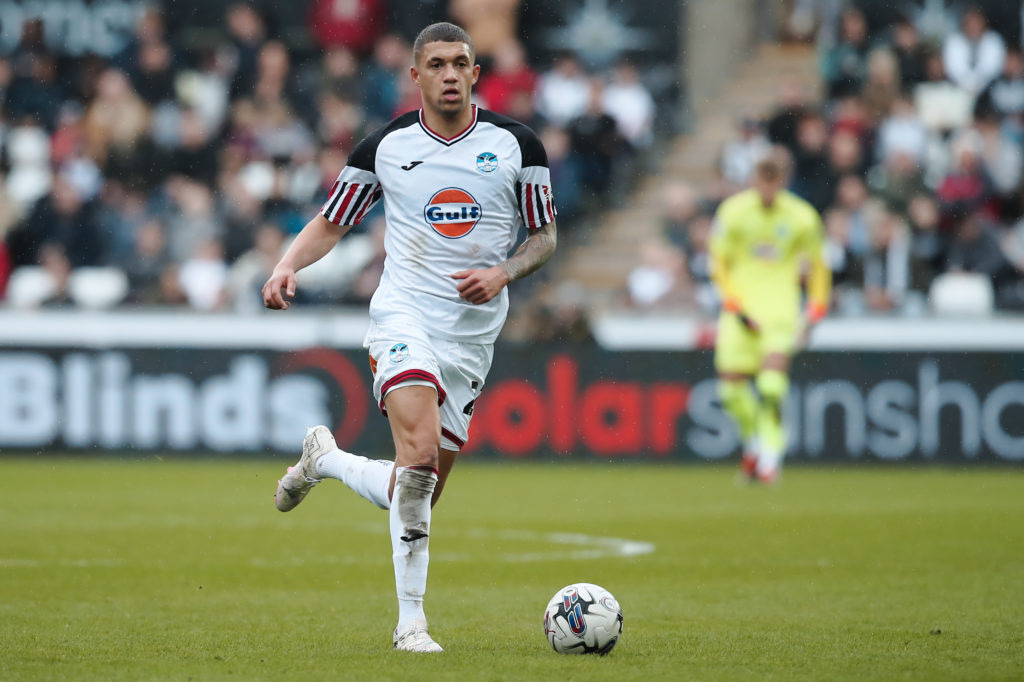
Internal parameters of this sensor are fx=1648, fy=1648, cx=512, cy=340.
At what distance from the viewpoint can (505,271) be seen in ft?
21.6

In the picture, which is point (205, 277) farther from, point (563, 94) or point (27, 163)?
point (563, 94)

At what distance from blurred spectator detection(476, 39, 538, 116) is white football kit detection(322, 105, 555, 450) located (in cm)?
1270

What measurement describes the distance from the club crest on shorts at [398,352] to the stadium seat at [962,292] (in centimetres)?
1136

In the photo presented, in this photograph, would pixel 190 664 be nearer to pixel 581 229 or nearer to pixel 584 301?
pixel 584 301

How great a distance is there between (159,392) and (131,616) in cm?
947

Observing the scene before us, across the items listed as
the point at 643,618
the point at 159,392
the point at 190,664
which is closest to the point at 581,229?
the point at 159,392

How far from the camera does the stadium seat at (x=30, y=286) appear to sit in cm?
1830

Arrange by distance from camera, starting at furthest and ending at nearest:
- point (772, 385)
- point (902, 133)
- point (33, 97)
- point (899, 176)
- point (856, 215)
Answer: point (33, 97) → point (902, 133) → point (899, 176) → point (856, 215) → point (772, 385)

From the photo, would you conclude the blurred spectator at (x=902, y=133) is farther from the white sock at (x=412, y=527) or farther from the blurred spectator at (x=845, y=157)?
the white sock at (x=412, y=527)

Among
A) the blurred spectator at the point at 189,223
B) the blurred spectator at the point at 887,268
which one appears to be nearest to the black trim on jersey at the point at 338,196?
the blurred spectator at the point at 887,268

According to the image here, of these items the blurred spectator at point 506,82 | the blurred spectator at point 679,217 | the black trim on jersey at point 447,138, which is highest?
the blurred spectator at point 506,82

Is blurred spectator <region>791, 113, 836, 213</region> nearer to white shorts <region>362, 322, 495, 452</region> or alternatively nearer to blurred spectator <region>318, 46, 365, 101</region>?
blurred spectator <region>318, 46, 365, 101</region>

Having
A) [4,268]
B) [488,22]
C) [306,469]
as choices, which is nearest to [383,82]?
[488,22]

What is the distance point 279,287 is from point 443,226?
0.72 meters
